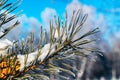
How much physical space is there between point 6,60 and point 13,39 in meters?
0.11

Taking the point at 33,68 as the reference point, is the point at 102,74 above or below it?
above

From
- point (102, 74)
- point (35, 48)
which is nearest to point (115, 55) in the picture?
point (102, 74)

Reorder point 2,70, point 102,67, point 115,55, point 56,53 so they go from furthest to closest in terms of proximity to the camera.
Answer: point 115,55 < point 102,67 < point 56,53 < point 2,70

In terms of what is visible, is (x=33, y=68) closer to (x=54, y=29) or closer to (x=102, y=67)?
(x=54, y=29)

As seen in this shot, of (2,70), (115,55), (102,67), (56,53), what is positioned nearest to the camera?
(2,70)

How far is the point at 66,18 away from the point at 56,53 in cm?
11

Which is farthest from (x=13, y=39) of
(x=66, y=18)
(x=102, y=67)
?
(x=102, y=67)

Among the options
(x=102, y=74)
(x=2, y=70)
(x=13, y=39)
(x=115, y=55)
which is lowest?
(x=2, y=70)

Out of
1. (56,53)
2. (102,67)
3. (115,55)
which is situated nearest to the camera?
(56,53)

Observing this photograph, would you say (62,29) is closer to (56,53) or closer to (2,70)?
(56,53)

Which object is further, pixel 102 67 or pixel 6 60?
pixel 102 67

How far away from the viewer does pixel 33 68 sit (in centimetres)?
91

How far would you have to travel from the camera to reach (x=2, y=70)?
0.81m

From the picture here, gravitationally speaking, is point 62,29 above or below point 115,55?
below
